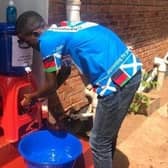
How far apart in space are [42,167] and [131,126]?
264cm

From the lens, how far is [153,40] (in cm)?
898

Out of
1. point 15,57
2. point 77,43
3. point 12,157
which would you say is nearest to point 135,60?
point 77,43

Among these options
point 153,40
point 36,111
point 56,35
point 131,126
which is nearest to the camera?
point 56,35

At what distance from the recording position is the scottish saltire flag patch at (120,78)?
10.7 ft

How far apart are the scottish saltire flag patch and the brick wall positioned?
1768 millimetres

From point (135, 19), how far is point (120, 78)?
14.8 feet

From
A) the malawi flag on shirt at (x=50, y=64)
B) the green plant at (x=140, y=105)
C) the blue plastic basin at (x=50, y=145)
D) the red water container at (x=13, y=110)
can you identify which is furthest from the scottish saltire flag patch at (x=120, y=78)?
the green plant at (x=140, y=105)

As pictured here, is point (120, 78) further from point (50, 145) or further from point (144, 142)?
point (144, 142)

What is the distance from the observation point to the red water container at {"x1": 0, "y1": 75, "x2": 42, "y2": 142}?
150 inches

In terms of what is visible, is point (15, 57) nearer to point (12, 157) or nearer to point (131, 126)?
point (12, 157)

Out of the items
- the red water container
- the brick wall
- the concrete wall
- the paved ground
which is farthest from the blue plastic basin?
the brick wall

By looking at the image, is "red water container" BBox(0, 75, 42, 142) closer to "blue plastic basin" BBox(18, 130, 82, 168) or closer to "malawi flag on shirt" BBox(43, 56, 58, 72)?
"blue plastic basin" BBox(18, 130, 82, 168)

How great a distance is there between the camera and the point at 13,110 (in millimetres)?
3842

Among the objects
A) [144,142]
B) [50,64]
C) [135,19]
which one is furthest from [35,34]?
[135,19]
